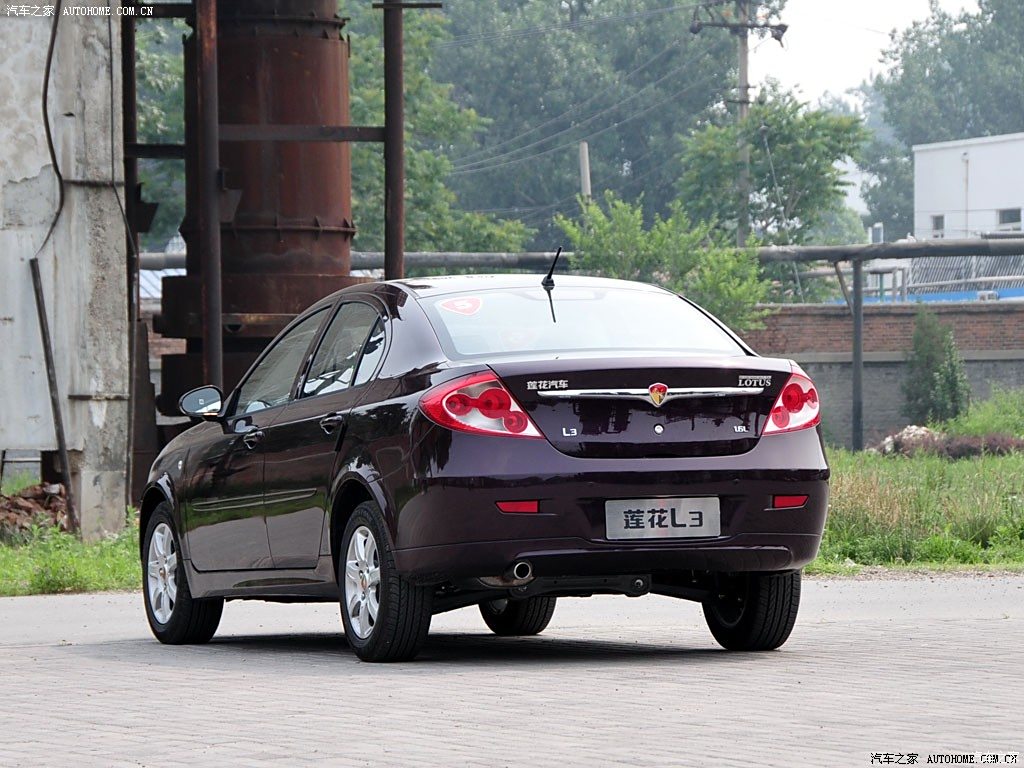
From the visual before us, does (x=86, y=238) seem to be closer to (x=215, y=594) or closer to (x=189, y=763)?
(x=215, y=594)

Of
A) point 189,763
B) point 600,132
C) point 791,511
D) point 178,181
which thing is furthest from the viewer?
point 600,132

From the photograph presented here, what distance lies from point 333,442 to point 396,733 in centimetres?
261

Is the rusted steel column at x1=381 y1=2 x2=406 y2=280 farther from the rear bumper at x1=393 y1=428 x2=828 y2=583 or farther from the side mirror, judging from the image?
the rear bumper at x1=393 y1=428 x2=828 y2=583

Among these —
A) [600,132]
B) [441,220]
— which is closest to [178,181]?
[441,220]

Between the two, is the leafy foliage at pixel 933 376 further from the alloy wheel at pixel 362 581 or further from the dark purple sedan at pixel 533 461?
the alloy wheel at pixel 362 581

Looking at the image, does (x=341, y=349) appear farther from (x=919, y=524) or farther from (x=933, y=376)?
(x=933, y=376)

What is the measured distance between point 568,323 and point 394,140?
35.5 feet

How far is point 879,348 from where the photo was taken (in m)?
50.3

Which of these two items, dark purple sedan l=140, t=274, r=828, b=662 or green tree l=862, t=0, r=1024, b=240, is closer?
dark purple sedan l=140, t=274, r=828, b=662

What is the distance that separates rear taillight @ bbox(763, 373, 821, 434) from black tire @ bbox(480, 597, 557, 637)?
85.2 inches

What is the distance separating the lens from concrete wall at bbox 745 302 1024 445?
1946 inches

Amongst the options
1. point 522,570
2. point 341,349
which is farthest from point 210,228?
point 522,570

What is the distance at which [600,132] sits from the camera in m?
87.3

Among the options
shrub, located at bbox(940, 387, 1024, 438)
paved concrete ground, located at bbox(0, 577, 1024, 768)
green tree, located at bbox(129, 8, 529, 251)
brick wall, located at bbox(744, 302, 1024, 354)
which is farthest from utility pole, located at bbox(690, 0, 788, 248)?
paved concrete ground, located at bbox(0, 577, 1024, 768)
